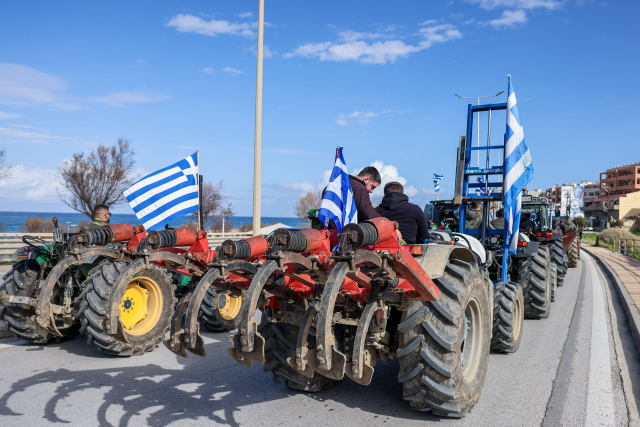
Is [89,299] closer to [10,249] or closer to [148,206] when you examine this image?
[148,206]

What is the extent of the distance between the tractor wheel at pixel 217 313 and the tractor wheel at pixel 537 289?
16.7 feet

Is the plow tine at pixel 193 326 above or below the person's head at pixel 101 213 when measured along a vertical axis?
below

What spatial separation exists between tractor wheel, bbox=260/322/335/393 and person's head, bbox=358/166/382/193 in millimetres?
1585

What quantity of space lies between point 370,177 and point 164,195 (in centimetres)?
344

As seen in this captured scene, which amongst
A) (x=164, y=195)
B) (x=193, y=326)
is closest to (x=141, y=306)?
(x=164, y=195)

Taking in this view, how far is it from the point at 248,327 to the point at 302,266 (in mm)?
673

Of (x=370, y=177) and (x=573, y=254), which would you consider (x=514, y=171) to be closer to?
(x=370, y=177)

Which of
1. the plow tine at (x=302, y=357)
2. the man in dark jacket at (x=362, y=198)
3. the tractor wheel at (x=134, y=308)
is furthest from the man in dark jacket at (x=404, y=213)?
the tractor wheel at (x=134, y=308)

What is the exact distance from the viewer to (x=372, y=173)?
498cm

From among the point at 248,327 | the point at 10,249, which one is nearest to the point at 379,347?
the point at 248,327

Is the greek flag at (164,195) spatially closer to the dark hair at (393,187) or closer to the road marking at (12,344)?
the road marking at (12,344)

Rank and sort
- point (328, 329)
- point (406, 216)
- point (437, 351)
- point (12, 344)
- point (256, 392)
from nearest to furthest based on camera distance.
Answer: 1. point (328, 329)
2. point (437, 351)
3. point (406, 216)
4. point (256, 392)
5. point (12, 344)

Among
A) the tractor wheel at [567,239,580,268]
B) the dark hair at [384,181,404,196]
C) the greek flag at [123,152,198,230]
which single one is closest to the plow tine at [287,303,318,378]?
the dark hair at [384,181,404,196]

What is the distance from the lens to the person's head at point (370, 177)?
4973 millimetres
